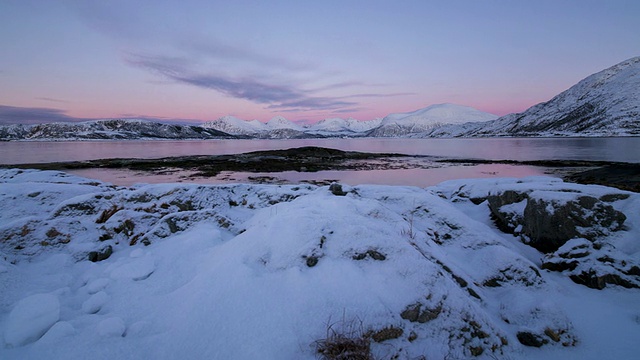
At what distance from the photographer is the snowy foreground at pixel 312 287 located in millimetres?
3096

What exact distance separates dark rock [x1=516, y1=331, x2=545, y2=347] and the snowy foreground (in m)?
0.01

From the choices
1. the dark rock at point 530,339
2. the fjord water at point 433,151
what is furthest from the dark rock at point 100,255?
the fjord water at point 433,151

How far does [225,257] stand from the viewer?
14.5 feet

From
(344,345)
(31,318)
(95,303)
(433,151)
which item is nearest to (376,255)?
(344,345)

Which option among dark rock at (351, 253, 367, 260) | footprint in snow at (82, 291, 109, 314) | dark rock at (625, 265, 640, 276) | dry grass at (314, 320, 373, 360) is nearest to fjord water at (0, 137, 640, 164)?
dark rock at (625, 265, 640, 276)

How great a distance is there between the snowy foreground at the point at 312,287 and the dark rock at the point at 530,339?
13 mm

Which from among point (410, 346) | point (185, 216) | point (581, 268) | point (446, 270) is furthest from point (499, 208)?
point (185, 216)

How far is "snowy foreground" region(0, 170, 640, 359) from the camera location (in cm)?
310

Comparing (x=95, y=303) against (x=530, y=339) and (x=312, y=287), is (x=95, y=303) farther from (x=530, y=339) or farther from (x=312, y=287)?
(x=530, y=339)

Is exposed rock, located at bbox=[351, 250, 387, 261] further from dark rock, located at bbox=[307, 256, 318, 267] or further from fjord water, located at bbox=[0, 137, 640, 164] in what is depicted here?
fjord water, located at bbox=[0, 137, 640, 164]

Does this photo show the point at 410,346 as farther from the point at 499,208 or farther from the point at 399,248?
the point at 499,208

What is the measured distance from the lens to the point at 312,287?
3.60 metres

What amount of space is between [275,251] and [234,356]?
1560mm

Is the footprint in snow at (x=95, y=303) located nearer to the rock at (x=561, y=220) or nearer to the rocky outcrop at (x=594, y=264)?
the rocky outcrop at (x=594, y=264)
